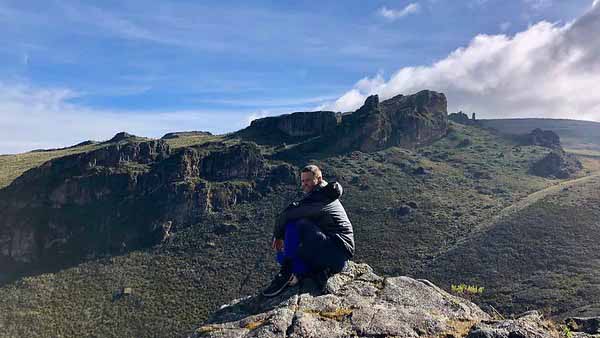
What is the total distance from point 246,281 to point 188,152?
34940 millimetres

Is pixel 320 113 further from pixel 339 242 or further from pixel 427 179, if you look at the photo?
pixel 339 242

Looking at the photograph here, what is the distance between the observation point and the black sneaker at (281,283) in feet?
24.3

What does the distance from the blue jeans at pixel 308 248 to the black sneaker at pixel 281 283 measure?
0.11 metres

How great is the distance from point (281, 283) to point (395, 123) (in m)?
→ 108

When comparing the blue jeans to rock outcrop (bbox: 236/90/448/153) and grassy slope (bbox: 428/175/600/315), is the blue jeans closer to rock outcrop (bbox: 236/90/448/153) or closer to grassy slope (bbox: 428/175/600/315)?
grassy slope (bbox: 428/175/600/315)

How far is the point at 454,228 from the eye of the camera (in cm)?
6425

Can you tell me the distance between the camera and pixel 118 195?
252 ft

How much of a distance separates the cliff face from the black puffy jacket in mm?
63662

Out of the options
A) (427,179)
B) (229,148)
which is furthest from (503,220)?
(229,148)

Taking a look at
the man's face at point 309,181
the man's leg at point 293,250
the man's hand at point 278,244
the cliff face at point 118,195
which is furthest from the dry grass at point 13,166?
the man's leg at point 293,250

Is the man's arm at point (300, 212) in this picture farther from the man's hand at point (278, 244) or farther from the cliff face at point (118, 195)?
the cliff face at point (118, 195)

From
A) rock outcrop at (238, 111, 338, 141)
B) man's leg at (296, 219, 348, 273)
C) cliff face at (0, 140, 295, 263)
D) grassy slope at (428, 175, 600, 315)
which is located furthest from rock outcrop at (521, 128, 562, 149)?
man's leg at (296, 219, 348, 273)

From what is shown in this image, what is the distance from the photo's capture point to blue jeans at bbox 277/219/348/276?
741 cm

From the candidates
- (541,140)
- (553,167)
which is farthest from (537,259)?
(541,140)
